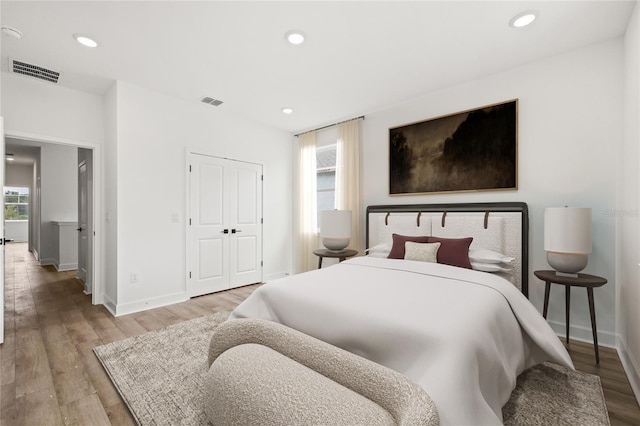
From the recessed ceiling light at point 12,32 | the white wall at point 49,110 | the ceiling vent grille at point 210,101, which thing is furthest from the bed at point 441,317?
the white wall at point 49,110

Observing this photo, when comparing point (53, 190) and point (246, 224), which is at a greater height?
point (53, 190)

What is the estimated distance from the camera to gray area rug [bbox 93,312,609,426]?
64.2 inches

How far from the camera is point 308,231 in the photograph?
489 cm

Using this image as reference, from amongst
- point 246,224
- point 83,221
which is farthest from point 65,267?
point 246,224

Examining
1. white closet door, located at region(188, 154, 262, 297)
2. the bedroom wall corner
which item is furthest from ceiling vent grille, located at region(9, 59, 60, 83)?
white closet door, located at region(188, 154, 262, 297)

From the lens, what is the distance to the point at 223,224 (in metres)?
4.31

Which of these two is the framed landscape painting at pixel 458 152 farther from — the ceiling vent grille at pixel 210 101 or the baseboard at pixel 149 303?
the baseboard at pixel 149 303

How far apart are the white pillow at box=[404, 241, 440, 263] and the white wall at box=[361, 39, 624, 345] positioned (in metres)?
0.87

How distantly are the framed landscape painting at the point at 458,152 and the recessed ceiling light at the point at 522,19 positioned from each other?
0.86 metres

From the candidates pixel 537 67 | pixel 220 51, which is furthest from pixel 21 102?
pixel 537 67

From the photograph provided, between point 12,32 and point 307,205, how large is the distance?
372 centimetres

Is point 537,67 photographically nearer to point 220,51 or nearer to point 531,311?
point 531,311

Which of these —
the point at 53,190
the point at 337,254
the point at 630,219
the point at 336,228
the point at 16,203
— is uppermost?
the point at 53,190

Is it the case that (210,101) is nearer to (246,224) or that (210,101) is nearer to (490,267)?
(246,224)
